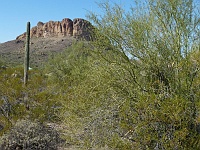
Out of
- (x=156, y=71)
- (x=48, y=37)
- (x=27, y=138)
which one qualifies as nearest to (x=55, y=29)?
(x=48, y=37)

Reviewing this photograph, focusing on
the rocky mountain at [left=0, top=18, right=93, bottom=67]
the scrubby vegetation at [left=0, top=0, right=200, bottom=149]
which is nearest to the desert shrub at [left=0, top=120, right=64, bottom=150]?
the scrubby vegetation at [left=0, top=0, right=200, bottom=149]

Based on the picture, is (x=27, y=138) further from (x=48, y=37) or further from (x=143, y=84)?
(x=48, y=37)

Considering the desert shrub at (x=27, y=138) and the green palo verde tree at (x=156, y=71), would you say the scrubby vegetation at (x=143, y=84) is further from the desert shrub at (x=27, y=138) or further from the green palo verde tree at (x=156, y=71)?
the desert shrub at (x=27, y=138)

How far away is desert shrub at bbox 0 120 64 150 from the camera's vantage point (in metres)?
9.11

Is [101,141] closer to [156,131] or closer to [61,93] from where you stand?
[156,131]

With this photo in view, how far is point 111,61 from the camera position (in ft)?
24.3

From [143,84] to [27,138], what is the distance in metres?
4.08

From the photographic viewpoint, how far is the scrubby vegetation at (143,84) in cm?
644

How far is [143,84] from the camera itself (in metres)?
7.21

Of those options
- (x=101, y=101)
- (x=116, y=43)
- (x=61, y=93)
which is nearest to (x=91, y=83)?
(x=101, y=101)

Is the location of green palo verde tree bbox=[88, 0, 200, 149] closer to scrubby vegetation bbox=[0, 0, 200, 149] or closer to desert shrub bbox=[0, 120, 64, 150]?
scrubby vegetation bbox=[0, 0, 200, 149]

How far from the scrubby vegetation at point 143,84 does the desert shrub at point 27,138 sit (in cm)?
155

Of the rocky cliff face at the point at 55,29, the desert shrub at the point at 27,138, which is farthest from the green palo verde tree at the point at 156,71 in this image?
→ the rocky cliff face at the point at 55,29

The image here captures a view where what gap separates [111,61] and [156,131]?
197cm
